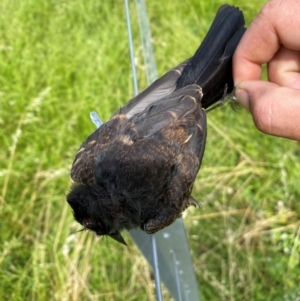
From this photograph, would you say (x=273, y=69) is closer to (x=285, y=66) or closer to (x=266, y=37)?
(x=285, y=66)

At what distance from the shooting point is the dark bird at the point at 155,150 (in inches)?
88.3

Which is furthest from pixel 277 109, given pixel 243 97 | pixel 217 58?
pixel 217 58

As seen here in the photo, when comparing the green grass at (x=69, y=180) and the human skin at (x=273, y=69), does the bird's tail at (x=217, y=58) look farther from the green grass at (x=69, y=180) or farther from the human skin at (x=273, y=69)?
the green grass at (x=69, y=180)

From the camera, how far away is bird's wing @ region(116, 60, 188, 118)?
8.39ft

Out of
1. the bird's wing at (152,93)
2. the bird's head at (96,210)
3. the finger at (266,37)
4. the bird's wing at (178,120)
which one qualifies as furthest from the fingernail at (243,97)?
the bird's head at (96,210)

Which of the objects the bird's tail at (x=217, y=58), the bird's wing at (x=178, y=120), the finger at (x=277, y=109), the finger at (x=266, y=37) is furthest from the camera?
the bird's tail at (x=217, y=58)

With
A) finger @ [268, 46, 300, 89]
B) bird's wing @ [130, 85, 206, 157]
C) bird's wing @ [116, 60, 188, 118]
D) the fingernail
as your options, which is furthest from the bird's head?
finger @ [268, 46, 300, 89]

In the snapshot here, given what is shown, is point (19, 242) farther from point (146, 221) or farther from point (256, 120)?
point (256, 120)

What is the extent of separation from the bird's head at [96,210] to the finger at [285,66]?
90 centimetres

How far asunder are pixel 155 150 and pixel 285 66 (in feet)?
2.20

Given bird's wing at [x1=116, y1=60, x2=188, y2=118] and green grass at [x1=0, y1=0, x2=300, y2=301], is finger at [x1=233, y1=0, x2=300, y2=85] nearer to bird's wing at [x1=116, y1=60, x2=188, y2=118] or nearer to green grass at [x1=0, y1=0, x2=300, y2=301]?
bird's wing at [x1=116, y1=60, x2=188, y2=118]

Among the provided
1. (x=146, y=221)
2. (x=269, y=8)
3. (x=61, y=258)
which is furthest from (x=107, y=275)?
(x=269, y=8)

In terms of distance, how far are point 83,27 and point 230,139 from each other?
1.48m

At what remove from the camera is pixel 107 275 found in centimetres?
303
